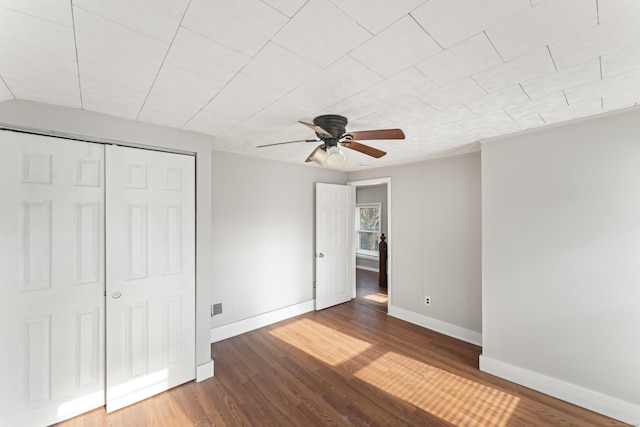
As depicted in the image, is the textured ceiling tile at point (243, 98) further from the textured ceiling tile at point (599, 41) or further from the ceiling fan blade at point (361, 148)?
the textured ceiling tile at point (599, 41)

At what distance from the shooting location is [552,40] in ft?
3.90

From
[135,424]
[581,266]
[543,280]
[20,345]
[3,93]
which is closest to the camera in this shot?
[3,93]

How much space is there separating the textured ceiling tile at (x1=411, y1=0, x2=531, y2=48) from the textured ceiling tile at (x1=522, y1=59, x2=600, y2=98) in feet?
2.41

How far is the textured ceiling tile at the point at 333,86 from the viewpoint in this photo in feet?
4.68

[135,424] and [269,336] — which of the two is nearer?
[135,424]

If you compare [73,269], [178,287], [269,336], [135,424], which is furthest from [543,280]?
[73,269]

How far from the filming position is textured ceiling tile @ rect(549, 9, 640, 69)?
108 cm

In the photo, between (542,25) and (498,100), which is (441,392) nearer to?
(498,100)

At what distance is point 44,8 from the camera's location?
3.22 ft

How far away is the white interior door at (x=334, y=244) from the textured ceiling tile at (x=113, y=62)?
2.85 m

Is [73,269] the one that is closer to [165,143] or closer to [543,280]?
[165,143]

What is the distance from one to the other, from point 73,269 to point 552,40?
3.29 meters

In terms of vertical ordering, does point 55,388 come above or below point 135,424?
above

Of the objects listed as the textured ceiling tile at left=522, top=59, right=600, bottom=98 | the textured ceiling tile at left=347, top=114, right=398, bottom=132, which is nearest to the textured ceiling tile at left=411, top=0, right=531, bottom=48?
the textured ceiling tile at left=522, top=59, right=600, bottom=98
